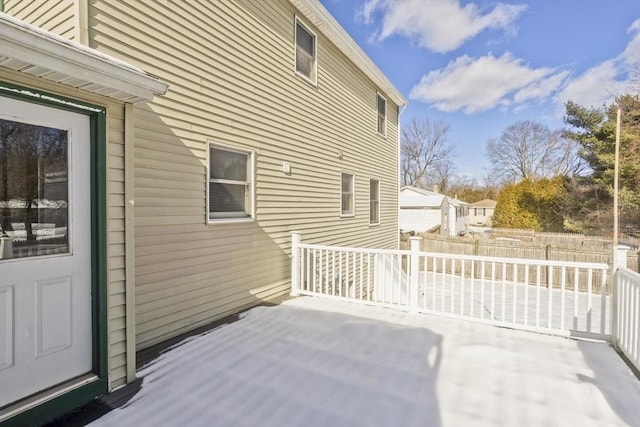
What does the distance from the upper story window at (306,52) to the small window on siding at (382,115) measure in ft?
12.1

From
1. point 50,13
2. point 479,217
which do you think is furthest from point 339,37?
point 479,217

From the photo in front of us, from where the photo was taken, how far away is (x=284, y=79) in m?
5.60

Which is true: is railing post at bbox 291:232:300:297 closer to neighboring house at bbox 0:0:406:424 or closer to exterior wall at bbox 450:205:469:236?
neighboring house at bbox 0:0:406:424

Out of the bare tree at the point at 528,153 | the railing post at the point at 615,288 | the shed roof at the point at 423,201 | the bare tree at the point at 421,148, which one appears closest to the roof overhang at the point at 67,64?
the railing post at the point at 615,288

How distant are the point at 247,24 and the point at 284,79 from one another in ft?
3.42

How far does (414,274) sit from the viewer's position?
4.36m

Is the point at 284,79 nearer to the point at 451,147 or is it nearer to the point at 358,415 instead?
the point at 358,415

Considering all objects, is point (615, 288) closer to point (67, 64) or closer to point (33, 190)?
point (67, 64)

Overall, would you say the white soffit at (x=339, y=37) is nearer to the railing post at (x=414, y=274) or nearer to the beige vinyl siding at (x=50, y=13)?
the beige vinyl siding at (x=50, y=13)

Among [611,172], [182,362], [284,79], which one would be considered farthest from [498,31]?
[182,362]

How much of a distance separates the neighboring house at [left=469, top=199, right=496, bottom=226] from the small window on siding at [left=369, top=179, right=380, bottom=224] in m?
29.1

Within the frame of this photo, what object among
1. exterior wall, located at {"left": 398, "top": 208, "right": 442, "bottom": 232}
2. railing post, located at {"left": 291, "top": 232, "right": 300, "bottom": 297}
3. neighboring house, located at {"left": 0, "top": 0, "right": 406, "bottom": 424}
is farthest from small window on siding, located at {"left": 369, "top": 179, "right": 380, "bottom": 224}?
exterior wall, located at {"left": 398, "top": 208, "right": 442, "bottom": 232}

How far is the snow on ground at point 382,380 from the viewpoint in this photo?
87.9 inches

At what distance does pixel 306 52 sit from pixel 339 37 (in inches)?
40.8
